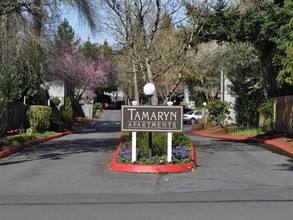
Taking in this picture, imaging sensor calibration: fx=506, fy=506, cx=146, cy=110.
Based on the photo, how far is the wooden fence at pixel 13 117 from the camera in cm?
2596

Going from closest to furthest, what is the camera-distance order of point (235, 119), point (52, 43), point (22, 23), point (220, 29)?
point (22, 23) → point (52, 43) → point (220, 29) → point (235, 119)

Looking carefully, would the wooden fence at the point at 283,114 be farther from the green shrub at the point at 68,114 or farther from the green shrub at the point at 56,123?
the green shrub at the point at 68,114

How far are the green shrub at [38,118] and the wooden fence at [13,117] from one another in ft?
1.95

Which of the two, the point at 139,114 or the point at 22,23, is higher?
the point at 22,23

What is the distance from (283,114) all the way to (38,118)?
532 inches

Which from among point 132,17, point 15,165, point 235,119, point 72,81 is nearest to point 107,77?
point 72,81

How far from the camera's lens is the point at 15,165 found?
14672mm

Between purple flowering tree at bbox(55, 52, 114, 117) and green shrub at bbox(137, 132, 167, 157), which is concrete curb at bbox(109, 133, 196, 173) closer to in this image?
green shrub at bbox(137, 132, 167, 157)

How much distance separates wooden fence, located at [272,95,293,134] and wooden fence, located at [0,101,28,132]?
14.0 meters

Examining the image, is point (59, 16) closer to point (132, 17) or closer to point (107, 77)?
point (132, 17)

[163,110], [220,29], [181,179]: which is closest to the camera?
[181,179]

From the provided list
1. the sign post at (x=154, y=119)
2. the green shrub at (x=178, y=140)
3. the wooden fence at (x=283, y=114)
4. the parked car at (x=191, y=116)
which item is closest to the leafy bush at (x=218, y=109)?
the wooden fence at (x=283, y=114)

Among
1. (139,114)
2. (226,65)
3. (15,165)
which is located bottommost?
(15,165)

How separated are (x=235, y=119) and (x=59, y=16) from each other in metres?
22.9
